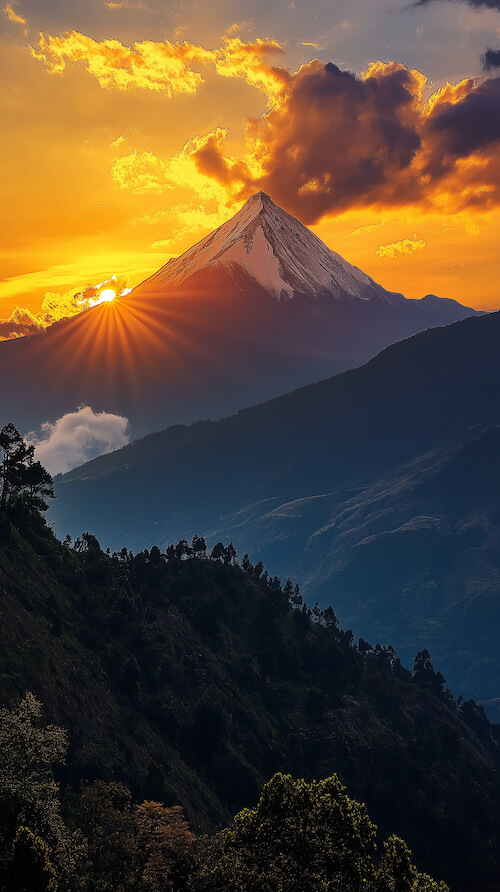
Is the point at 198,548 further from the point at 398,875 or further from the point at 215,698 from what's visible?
the point at 398,875

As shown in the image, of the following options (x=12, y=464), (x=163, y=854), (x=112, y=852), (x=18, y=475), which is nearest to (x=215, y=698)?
(x=18, y=475)

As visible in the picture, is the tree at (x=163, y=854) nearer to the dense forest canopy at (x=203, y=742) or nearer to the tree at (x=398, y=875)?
the dense forest canopy at (x=203, y=742)

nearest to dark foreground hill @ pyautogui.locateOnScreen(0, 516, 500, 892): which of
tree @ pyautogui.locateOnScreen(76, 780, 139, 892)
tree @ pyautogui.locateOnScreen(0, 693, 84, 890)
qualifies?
tree @ pyautogui.locateOnScreen(76, 780, 139, 892)

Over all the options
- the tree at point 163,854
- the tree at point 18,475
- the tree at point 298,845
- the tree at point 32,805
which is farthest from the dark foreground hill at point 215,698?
the tree at point 298,845

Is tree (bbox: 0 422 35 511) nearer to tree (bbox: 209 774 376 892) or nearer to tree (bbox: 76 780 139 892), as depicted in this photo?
tree (bbox: 76 780 139 892)

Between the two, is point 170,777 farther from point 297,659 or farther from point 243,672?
point 297,659

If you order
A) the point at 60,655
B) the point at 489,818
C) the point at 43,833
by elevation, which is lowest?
the point at 489,818

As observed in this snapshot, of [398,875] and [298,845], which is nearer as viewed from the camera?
[398,875]

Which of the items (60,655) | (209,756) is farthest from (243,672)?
(60,655)
